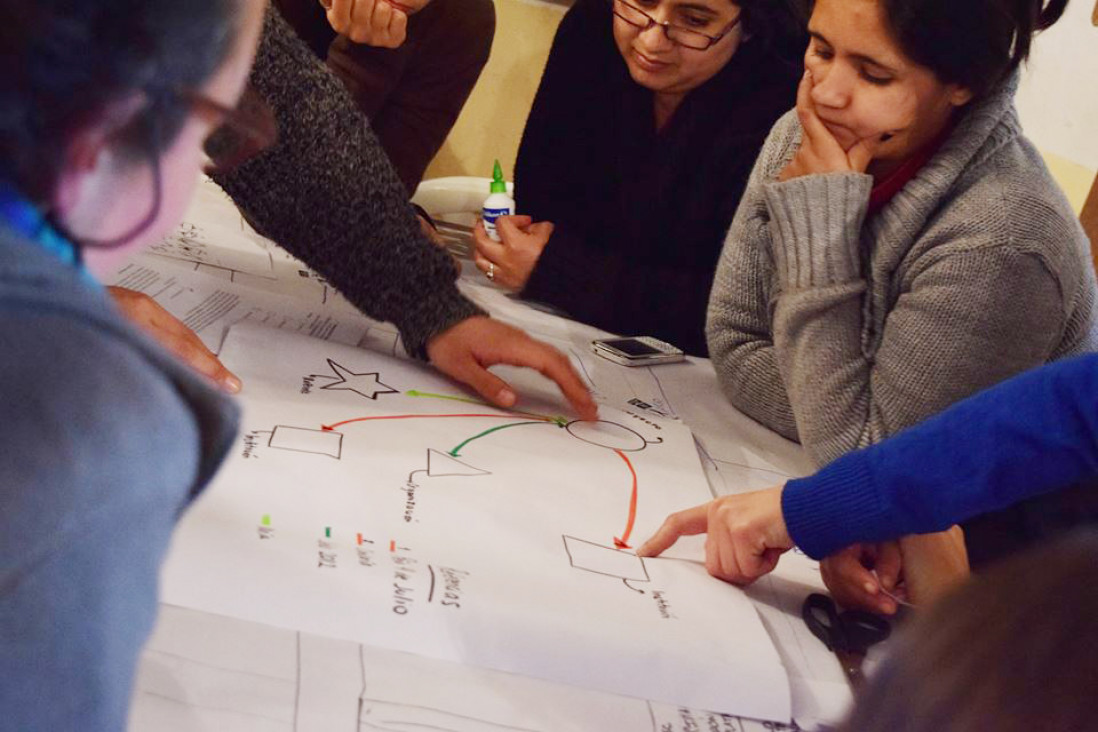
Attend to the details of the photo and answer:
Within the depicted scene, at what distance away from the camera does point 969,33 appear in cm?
100

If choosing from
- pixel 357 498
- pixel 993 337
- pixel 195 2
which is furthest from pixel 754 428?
pixel 195 2

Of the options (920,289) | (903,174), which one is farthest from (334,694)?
(903,174)

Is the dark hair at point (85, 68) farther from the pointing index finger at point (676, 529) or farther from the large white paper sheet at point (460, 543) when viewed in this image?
the pointing index finger at point (676, 529)

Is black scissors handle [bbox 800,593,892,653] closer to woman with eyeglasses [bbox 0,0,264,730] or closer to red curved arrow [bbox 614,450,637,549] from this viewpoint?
red curved arrow [bbox 614,450,637,549]

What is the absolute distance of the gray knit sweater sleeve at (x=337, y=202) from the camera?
959 millimetres

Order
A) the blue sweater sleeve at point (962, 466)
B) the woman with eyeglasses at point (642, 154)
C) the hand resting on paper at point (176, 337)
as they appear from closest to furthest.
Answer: the blue sweater sleeve at point (962, 466)
the hand resting on paper at point (176, 337)
the woman with eyeglasses at point (642, 154)

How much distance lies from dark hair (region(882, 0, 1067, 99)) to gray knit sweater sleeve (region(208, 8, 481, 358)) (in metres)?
0.48

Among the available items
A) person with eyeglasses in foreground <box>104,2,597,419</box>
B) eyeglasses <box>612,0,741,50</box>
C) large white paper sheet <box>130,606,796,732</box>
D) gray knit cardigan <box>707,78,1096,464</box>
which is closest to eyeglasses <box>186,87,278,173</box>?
large white paper sheet <box>130,606,796,732</box>

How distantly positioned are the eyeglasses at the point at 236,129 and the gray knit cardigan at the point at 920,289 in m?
0.68

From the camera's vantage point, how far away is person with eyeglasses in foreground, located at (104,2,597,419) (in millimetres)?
960

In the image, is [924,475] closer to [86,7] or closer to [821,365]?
[821,365]

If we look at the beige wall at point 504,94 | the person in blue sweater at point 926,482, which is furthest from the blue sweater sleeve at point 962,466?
the beige wall at point 504,94

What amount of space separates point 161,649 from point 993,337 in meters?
0.75

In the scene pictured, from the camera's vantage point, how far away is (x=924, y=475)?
→ 727 millimetres
